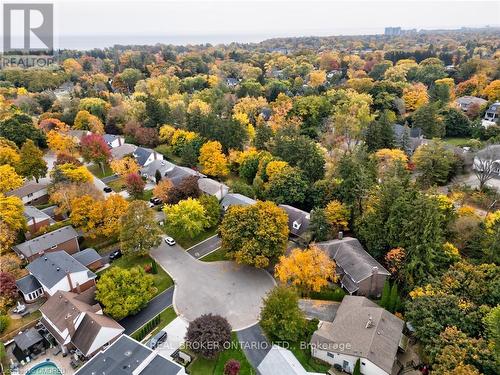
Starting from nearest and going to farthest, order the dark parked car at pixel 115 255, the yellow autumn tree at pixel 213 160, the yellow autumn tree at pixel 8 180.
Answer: the dark parked car at pixel 115 255
the yellow autumn tree at pixel 8 180
the yellow autumn tree at pixel 213 160

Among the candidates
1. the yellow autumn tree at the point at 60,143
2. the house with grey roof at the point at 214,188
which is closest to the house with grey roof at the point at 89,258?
the house with grey roof at the point at 214,188

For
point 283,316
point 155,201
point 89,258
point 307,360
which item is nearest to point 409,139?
point 155,201

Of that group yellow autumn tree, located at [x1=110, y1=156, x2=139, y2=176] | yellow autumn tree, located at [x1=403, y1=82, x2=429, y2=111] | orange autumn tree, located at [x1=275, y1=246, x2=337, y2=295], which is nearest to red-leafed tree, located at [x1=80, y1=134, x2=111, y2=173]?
yellow autumn tree, located at [x1=110, y1=156, x2=139, y2=176]

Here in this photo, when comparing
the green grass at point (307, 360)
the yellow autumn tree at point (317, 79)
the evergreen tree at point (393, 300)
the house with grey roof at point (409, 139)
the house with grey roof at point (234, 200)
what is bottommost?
the green grass at point (307, 360)

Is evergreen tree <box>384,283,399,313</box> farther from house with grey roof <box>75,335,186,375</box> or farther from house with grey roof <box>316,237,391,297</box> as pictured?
house with grey roof <box>75,335,186,375</box>

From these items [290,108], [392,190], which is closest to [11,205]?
[392,190]

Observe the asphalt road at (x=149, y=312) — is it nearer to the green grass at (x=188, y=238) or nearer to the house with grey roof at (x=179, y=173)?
the green grass at (x=188, y=238)
